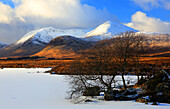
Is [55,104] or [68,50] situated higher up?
[68,50]

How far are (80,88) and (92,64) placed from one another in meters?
2.32

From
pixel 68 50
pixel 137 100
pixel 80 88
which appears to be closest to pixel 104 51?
pixel 80 88

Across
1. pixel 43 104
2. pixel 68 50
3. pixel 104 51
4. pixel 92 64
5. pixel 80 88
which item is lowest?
pixel 43 104

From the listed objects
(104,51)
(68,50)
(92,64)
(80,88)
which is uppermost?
(68,50)

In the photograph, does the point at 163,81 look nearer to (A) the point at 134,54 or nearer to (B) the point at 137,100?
(B) the point at 137,100

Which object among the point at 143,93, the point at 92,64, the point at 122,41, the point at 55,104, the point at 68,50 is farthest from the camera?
the point at 68,50

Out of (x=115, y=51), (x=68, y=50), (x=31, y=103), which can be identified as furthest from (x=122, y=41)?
(x=68, y=50)

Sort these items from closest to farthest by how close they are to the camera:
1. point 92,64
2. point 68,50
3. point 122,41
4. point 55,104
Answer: point 55,104, point 92,64, point 122,41, point 68,50

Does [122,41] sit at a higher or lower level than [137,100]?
higher

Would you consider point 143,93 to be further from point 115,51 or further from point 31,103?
point 31,103

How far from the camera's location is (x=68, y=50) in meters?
197

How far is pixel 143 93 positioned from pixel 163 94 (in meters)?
1.60

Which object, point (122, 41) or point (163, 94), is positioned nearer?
point (163, 94)

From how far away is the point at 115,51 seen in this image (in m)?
18.2
